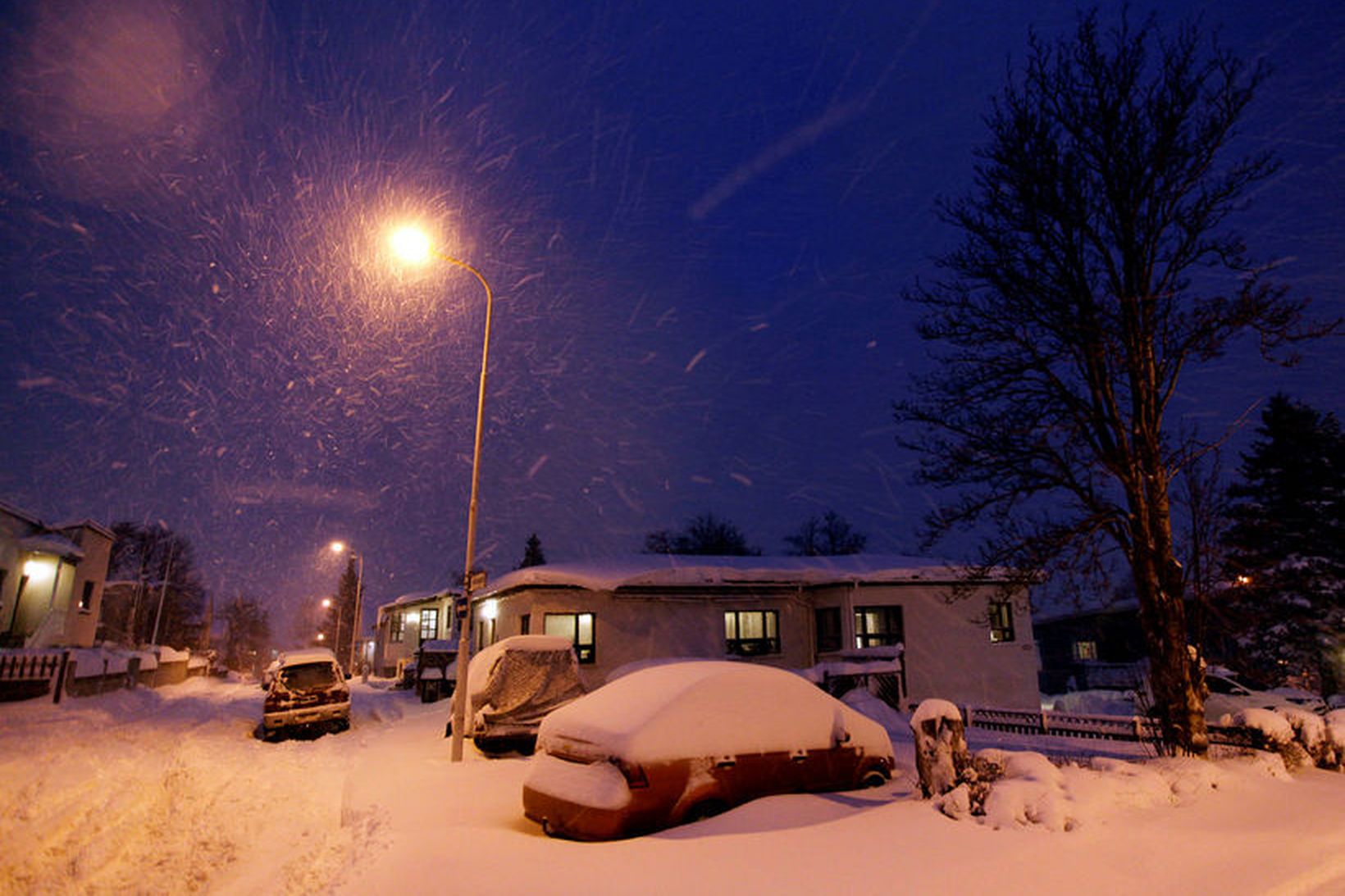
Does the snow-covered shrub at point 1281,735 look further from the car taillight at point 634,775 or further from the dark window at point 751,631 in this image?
the dark window at point 751,631

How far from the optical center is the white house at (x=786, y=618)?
76.8ft

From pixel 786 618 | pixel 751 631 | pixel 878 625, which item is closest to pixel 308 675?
pixel 751 631

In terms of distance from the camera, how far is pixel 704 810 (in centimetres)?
737

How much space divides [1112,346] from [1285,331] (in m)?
2.22

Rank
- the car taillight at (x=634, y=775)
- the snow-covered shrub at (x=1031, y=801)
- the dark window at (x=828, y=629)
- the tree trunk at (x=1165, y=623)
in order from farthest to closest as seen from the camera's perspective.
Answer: the dark window at (x=828, y=629), the tree trunk at (x=1165, y=623), the car taillight at (x=634, y=775), the snow-covered shrub at (x=1031, y=801)

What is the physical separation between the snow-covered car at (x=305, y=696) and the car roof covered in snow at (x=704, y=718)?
436 inches

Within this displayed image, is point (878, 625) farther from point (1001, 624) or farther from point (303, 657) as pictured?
point (303, 657)

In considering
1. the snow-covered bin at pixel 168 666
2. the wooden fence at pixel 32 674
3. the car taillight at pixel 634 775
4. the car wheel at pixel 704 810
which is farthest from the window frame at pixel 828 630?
the snow-covered bin at pixel 168 666

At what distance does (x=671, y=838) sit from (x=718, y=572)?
58.5 feet

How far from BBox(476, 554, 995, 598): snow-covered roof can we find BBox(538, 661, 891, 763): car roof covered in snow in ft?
45.2

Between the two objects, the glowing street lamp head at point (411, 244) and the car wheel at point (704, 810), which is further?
the glowing street lamp head at point (411, 244)

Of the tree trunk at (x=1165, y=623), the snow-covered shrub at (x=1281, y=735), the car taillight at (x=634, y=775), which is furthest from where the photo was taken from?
the tree trunk at (x=1165, y=623)

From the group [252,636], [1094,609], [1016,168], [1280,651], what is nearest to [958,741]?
[1016,168]

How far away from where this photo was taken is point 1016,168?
11867mm
